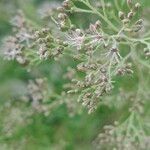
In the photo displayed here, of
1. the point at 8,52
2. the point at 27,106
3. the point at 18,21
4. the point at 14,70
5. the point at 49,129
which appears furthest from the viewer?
the point at 14,70

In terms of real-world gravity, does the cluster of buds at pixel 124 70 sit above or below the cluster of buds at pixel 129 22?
below

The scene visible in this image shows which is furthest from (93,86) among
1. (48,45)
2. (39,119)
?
(39,119)

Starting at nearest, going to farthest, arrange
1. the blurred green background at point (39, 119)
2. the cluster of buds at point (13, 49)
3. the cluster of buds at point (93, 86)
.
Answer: the cluster of buds at point (93, 86) < the cluster of buds at point (13, 49) < the blurred green background at point (39, 119)

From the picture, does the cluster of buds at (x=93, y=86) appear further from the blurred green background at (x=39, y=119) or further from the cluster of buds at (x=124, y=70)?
the blurred green background at (x=39, y=119)

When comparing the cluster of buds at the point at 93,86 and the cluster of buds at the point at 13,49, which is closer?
the cluster of buds at the point at 93,86

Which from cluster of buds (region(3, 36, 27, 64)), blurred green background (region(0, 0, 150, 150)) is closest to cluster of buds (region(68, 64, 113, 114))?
cluster of buds (region(3, 36, 27, 64))

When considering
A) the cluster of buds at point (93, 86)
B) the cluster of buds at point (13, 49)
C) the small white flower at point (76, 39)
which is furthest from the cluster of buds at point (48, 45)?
the cluster of buds at point (13, 49)

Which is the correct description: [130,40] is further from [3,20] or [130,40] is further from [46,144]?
[3,20]

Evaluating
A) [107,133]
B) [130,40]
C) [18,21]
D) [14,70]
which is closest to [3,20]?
[14,70]
